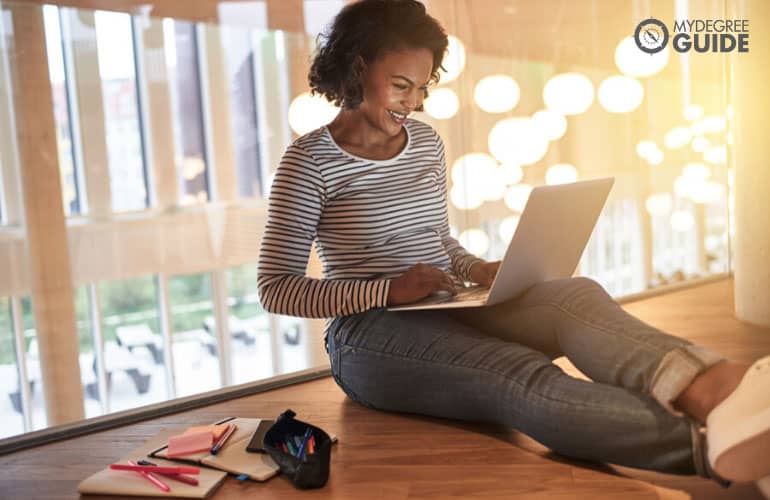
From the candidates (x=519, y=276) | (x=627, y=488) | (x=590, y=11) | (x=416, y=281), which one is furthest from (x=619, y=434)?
(x=590, y=11)

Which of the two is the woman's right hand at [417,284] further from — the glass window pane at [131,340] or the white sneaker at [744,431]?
the glass window pane at [131,340]

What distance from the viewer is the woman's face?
68.1 inches

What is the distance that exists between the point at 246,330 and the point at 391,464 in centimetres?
97

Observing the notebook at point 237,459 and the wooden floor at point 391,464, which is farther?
the notebook at point 237,459

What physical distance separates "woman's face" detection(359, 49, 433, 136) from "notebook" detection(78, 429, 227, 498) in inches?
30.8

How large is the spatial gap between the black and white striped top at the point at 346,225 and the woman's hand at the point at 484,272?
1.4 inches

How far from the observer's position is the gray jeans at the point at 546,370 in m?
1.25

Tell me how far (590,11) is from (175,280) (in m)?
1.71

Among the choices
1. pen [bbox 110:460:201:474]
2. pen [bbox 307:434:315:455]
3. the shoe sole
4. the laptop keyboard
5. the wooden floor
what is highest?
the laptop keyboard

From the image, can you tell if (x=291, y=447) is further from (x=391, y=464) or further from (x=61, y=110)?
(x=61, y=110)

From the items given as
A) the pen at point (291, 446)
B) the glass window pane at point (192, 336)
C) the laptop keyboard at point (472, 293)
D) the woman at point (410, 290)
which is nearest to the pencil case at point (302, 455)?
the pen at point (291, 446)

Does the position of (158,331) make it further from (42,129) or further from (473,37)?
(473,37)

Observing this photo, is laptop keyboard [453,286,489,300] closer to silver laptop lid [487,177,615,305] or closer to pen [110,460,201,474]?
silver laptop lid [487,177,615,305]

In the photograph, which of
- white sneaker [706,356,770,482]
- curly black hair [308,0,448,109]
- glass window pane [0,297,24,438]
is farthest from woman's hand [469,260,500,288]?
glass window pane [0,297,24,438]
